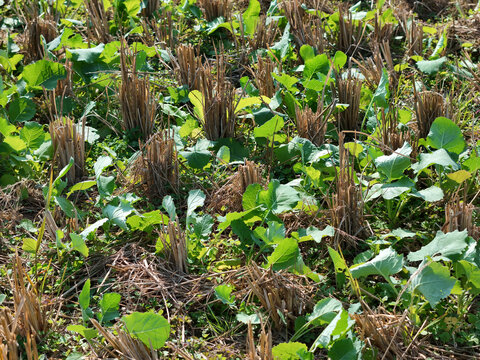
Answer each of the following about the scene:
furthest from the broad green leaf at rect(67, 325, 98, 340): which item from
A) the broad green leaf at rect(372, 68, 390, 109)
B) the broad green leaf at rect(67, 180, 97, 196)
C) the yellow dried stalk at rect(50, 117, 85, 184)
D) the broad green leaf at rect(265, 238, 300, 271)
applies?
the broad green leaf at rect(372, 68, 390, 109)

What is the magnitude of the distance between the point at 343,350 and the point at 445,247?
0.51 m

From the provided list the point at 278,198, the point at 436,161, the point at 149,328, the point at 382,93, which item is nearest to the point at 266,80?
the point at 382,93

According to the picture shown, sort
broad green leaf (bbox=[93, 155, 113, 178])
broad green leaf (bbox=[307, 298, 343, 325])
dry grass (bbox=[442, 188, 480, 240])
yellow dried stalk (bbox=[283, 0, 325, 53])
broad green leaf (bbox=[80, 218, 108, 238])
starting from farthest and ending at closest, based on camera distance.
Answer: yellow dried stalk (bbox=[283, 0, 325, 53])
broad green leaf (bbox=[93, 155, 113, 178])
broad green leaf (bbox=[80, 218, 108, 238])
dry grass (bbox=[442, 188, 480, 240])
broad green leaf (bbox=[307, 298, 343, 325])

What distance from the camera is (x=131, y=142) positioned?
2.84m

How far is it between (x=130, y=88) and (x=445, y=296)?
171cm

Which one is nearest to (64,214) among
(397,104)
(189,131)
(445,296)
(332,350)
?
(189,131)

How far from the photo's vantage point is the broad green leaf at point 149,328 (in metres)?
1.73

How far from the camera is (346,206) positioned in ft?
7.18

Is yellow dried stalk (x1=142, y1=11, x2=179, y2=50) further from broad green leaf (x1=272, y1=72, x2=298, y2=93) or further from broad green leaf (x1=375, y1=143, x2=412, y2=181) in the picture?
broad green leaf (x1=375, y1=143, x2=412, y2=181)

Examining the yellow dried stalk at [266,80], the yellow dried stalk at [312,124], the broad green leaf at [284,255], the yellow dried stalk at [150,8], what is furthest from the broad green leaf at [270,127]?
the yellow dried stalk at [150,8]

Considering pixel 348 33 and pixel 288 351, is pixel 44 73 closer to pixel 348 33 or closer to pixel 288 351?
pixel 348 33

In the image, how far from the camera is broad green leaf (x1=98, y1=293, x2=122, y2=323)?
1.92 metres

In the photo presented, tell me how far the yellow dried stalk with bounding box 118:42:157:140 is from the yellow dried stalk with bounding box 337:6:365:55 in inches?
49.3

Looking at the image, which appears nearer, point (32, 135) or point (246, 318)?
point (246, 318)
